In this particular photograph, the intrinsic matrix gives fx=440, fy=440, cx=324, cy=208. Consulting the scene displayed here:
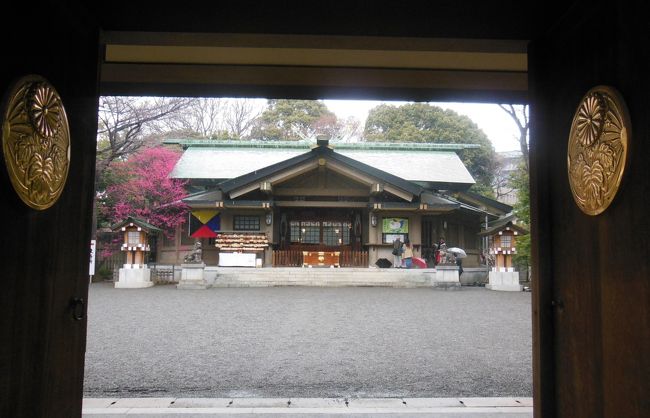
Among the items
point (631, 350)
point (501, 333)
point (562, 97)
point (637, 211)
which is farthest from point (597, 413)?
point (501, 333)

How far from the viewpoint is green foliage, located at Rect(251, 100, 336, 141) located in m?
36.1

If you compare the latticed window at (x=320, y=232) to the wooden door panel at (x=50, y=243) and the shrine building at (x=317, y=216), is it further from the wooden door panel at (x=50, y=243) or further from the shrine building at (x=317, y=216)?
the wooden door panel at (x=50, y=243)

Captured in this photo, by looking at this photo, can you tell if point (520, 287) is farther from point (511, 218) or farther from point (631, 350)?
point (631, 350)

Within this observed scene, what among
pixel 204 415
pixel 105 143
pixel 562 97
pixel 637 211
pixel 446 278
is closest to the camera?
pixel 637 211

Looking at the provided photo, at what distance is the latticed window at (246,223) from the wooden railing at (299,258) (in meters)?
1.55

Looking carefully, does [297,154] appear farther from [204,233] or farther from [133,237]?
[133,237]

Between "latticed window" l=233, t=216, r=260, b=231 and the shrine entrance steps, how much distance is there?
259 cm

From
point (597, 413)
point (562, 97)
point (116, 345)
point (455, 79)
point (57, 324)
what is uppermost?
point (455, 79)

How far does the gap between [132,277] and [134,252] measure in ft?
2.98

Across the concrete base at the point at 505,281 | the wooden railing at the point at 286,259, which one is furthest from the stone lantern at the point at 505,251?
the wooden railing at the point at 286,259

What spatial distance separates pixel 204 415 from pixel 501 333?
5806mm

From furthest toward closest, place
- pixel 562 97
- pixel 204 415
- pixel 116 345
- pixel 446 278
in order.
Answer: pixel 446 278, pixel 116 345, pixel 204 415, pixel 562 97

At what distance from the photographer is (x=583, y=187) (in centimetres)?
216

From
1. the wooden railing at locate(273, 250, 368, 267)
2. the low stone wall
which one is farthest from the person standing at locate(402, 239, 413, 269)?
the low stone wall
